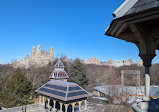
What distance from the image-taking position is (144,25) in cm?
329

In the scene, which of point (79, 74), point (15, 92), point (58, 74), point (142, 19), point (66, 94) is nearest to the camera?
point (142, 19)

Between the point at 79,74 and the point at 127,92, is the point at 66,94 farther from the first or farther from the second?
the point at 79,74

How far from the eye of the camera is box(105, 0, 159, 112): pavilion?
93.0 inches

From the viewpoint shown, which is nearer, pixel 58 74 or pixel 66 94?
pixel 66 94

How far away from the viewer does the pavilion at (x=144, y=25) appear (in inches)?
93.0

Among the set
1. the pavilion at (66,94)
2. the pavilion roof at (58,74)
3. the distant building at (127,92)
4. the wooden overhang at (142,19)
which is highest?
the wooden overhang at (142,19)

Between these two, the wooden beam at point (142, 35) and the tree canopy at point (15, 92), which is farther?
the tree canopy at point (15, 92)

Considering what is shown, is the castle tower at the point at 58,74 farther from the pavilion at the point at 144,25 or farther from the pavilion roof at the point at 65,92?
the pavilion at the point at 144,25

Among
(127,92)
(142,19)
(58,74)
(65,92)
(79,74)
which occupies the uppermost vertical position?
(142,19)

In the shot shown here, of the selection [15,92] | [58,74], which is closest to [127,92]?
[58,74]

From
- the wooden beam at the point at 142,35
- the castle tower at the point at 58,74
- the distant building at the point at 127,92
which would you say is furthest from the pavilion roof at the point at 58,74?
the wooden beam at the point at 142,35

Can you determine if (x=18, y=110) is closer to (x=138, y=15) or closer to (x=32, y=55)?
(x=138, y=15)

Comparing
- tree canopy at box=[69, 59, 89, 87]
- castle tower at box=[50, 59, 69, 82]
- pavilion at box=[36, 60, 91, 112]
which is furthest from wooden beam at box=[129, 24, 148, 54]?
tree canopy at box=[69, 59, 89, 87]

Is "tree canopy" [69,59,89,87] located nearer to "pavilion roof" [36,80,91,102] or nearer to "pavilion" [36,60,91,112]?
"pavilion" [36,60,91,112]
